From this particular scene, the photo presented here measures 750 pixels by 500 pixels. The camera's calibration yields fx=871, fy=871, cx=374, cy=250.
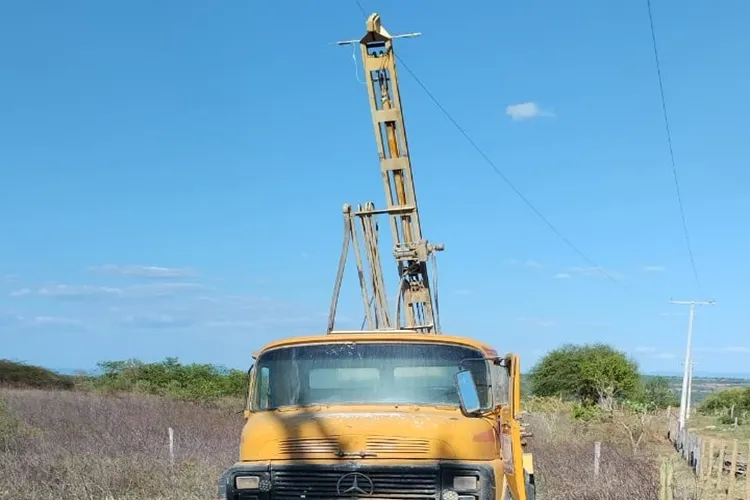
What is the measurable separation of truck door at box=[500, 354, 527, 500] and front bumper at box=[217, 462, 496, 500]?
2.83 ft

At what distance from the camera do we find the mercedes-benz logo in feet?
20.0

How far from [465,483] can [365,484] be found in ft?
2.30

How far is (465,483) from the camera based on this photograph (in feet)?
20.0

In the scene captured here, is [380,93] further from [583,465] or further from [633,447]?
[633,447]

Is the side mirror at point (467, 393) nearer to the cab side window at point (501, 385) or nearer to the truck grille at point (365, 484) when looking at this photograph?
the cab side window at point (501, 385)

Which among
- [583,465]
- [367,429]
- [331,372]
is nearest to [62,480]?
[331,372]

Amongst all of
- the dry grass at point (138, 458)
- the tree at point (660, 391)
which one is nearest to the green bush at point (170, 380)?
the dry grass at point (138, 458)

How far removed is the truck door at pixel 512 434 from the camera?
23.4 ft

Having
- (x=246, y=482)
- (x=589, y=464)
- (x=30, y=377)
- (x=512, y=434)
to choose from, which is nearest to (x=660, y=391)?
(x=30, y=377)

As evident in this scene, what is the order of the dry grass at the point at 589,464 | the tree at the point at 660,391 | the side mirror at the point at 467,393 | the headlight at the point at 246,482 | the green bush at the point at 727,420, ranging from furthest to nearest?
the tree at the point at 660,391, the green bush at the point at 727,420, the dry grass at the point at 589,464, the side mirror at the point at 467,393, the headlight at the point at 246,482

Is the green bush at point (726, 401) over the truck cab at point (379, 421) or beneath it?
beneath

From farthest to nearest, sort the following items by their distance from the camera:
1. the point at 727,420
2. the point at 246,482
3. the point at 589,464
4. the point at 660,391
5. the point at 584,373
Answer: the point at 660,391 → the point at 584,373 → the point at 727,420 → the point at 589,464 → the point at 246,482

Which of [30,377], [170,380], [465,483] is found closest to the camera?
[465,483]

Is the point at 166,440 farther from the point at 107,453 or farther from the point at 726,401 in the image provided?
the point at 726,401
